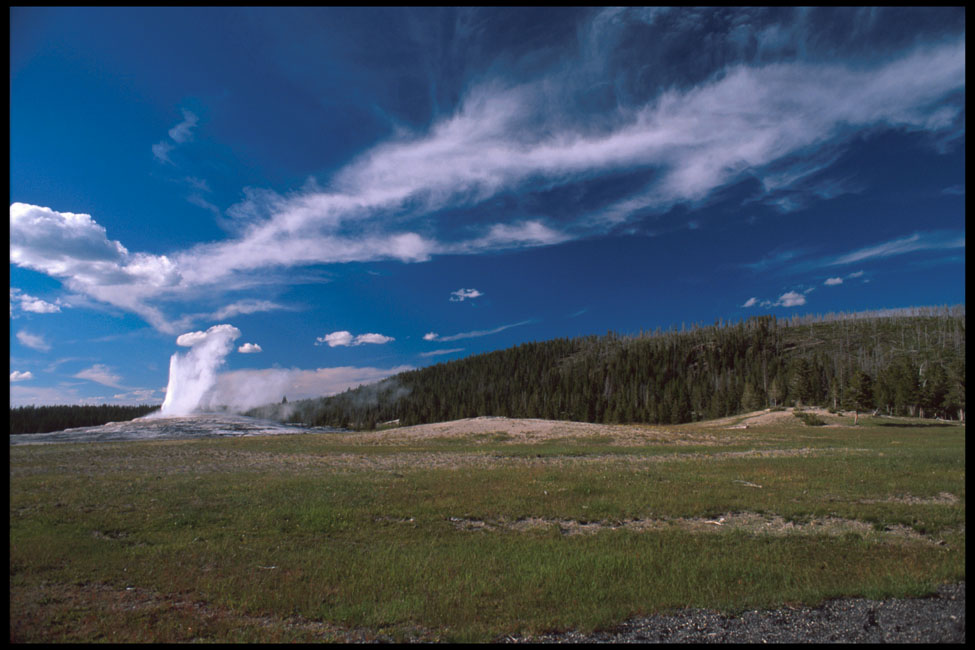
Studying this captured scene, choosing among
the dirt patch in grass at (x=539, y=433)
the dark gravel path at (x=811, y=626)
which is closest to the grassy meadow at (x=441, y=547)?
the dark gravel path at (x=811, y=626)

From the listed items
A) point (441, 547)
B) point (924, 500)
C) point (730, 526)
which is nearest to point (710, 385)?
point (924, 500)

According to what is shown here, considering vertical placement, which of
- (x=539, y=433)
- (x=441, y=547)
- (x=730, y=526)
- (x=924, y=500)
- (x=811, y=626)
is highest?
(x=811, y=626)

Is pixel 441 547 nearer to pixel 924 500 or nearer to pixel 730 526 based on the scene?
pixel 730 526

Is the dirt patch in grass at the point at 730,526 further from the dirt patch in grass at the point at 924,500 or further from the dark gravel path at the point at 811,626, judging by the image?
the dark gravel path at the point at 811,626

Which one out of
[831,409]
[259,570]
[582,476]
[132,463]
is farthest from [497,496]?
[831,409]

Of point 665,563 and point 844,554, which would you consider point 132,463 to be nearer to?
point 665,563

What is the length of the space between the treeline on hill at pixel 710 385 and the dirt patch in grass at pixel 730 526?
278 feet

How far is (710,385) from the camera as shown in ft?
486

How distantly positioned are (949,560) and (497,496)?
14.6 metres

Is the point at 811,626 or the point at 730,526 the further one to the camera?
the point at 730,526

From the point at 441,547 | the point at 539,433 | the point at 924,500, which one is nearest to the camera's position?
the point at 441,547

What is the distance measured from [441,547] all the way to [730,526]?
9942 millimetres

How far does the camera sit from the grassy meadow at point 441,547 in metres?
9.15

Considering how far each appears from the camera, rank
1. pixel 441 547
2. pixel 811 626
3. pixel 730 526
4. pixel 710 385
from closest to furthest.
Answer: pixel 811 626
pixel 441 547
pixel 730 526
pixel 710 385
